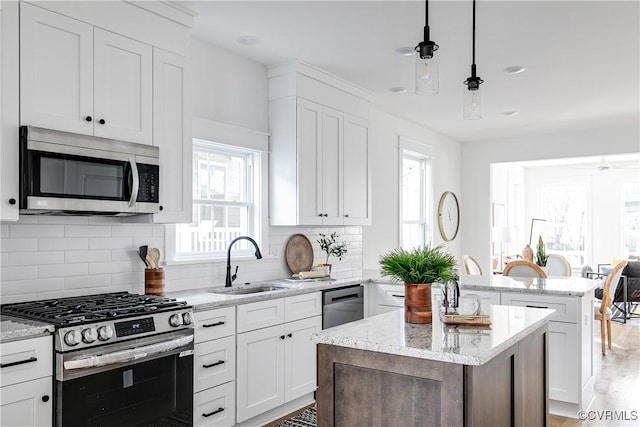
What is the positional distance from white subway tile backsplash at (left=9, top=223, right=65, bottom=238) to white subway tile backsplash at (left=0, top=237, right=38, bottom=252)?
0.03 metres

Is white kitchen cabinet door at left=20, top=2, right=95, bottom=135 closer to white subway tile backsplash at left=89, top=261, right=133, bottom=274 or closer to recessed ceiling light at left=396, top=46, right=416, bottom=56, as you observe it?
white subway tile backsplash at left=89, top=261, right=133, bottom=274

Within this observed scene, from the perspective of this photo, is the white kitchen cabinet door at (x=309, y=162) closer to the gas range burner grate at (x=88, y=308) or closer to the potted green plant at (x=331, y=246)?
the potted green plant at (x=331, y=246)

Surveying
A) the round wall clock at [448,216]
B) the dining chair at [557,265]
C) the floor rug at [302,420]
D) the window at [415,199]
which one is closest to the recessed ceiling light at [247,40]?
the floor rug at [302,420]

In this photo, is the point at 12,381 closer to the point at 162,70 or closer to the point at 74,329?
the point at 74,329

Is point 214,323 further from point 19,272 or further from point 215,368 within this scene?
point 19,272

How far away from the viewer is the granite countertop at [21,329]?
2070mm

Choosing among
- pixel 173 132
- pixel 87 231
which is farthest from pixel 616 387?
pixel 87 231

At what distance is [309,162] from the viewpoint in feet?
14.4

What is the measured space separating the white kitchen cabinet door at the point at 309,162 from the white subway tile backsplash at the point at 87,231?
62.4 inches

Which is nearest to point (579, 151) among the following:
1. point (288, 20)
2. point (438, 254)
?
point (288, 20)

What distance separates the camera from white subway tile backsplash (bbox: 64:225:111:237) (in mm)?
2947

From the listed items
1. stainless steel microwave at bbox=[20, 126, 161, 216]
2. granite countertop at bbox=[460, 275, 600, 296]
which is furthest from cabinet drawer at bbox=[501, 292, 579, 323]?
stainless steel microwave at bbox=[20, 126, 161, 216]

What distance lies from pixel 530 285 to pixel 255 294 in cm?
211

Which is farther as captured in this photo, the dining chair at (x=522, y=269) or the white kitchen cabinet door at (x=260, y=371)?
the dining chair at (x=522, y=269)
